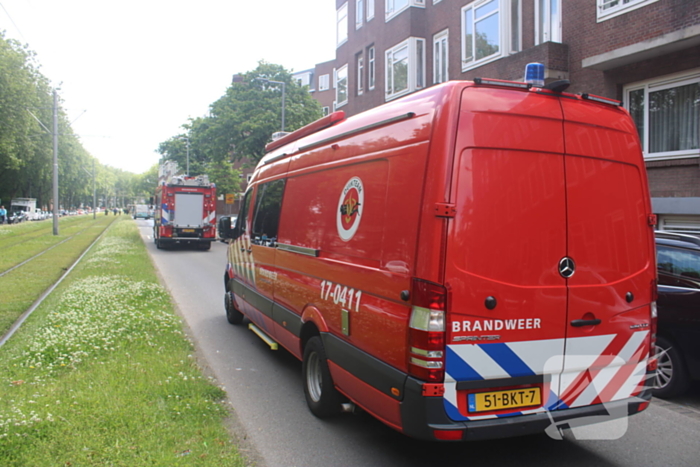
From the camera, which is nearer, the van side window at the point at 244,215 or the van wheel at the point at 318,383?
the van wheel at the point at 318,383

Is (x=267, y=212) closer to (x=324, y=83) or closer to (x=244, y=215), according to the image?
(x=244, y=215)

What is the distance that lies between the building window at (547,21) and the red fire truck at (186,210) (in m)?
14.7

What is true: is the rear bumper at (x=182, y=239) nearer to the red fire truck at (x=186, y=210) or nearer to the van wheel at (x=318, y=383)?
the red fire truck at (x=186, y=210)

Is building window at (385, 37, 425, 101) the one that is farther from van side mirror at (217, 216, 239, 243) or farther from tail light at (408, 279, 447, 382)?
tail light at (408, 279, 447, 382)

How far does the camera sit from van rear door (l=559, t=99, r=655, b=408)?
3.56 m

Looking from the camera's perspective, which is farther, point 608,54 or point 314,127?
point 608,54

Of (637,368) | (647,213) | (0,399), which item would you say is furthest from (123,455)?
(647,213)

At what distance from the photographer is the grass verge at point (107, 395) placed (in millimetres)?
3834

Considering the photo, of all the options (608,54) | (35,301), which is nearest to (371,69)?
(608,54)

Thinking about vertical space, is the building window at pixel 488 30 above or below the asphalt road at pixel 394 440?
above

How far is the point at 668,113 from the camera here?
1253cm

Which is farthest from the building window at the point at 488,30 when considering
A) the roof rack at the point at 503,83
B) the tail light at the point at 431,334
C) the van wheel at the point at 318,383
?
the tail light at the point at 431,334

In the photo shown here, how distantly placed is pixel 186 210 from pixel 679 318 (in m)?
20.9

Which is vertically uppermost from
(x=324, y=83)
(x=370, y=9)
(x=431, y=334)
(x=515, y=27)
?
(x=324, y=83)
